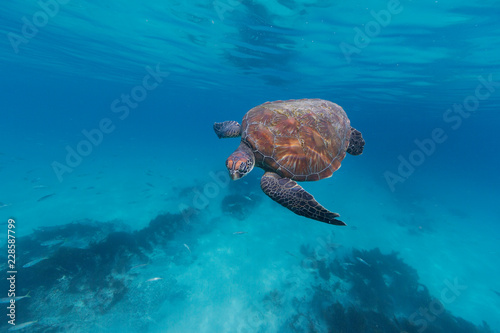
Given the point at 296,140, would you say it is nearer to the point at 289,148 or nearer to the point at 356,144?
the point at 289,148

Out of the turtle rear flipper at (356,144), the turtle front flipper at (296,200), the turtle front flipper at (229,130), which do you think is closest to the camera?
the turtle front flipper at (296,200)

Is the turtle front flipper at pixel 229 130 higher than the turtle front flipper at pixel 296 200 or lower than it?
lower

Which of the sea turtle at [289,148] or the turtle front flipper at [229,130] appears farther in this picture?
the turtle front flipper at [229,130]

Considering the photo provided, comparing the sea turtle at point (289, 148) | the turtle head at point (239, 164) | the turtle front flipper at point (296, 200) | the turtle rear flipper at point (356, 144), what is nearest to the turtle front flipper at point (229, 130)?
the sea turtle at point (289, 148)

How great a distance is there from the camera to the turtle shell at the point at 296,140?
4.69 m

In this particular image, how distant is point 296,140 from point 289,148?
262 millimetres

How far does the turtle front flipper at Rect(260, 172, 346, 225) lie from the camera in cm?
376

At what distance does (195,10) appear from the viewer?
1295 cm

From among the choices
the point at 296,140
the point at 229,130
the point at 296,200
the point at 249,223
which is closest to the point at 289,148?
the point at 296,140

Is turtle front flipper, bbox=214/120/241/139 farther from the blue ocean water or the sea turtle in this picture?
the blue ocean water

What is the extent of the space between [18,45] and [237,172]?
112 feet

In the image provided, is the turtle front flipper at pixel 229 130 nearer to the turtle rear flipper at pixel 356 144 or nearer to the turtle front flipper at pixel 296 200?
the turtle front flipper at pixel 296 200

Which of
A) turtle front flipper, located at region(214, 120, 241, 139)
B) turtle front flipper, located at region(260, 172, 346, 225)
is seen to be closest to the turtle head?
turtle front flipper, located at region(260, 172, 346, 225)

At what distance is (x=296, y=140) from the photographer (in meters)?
→ 4.80
